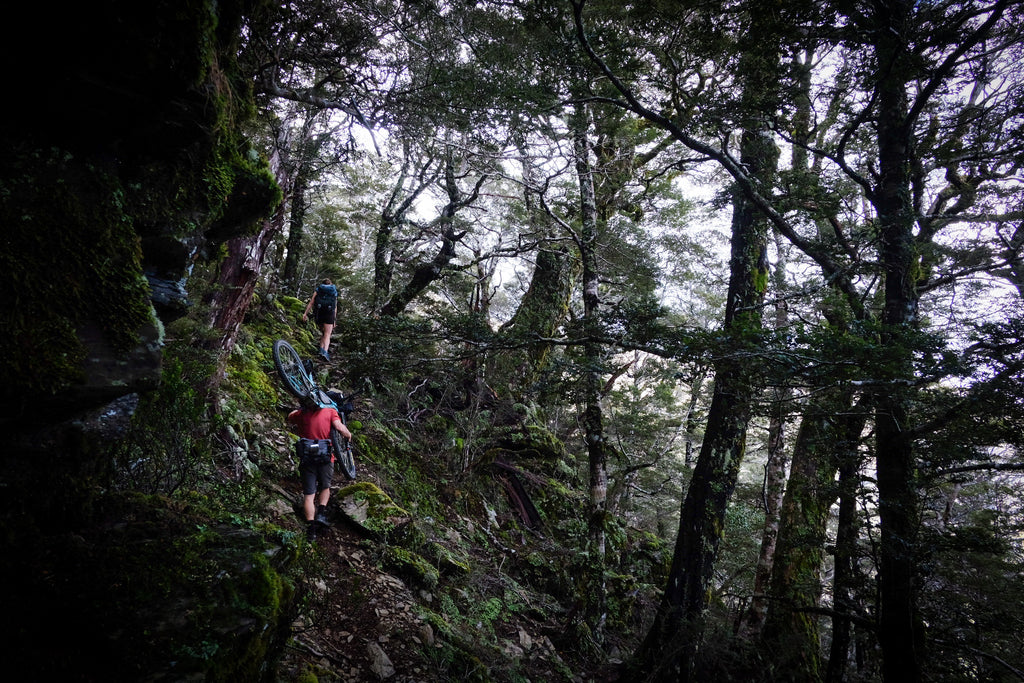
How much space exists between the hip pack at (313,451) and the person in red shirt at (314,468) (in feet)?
0.20

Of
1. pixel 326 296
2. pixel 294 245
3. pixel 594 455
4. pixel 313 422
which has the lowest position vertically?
pixel 594 455

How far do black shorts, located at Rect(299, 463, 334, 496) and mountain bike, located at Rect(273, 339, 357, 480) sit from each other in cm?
48

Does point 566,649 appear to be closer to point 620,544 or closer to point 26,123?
point 620,544

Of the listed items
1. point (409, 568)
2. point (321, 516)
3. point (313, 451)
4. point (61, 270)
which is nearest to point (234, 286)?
point (313, 451)

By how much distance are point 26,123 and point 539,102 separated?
5.02 metres

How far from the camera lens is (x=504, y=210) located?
12.4m

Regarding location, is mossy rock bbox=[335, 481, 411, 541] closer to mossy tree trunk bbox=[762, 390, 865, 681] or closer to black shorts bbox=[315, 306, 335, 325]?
black shorts bbox=[315, 306, 335, 325]

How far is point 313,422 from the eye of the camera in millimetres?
5336

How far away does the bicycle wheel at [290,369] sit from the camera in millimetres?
5250

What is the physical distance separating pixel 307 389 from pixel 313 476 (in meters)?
1.21

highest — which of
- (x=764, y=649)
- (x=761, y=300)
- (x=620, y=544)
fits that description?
(x=761, y=300)

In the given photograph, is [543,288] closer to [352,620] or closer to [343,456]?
[343,456]

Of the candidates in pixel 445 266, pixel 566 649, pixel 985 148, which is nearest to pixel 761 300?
pixel 985 148

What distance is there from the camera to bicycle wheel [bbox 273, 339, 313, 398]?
→ 17.2ft
